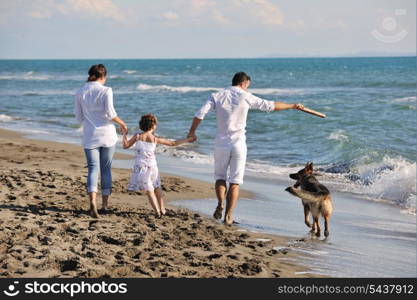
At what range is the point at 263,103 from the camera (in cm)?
753

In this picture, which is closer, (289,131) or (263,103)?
(263,103)

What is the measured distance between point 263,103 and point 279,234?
1623mm

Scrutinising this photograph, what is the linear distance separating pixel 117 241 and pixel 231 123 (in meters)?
2.08

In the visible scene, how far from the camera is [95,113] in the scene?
23.6 feet

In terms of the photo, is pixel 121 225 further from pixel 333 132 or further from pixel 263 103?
pixel 333 132

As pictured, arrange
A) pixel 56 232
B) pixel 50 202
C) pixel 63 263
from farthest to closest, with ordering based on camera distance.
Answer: pixel 50 202 < pixel 56 232 < pixel 63 263

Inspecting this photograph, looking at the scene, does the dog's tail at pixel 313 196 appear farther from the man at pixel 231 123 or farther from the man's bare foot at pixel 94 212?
the man's bare foot at pixel 94 212

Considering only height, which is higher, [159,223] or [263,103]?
[263,103]

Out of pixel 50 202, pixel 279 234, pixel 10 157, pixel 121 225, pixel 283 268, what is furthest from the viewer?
pixel 10 157

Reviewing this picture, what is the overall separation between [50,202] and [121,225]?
1.49 m

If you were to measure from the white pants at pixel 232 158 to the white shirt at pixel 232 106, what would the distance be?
9cm

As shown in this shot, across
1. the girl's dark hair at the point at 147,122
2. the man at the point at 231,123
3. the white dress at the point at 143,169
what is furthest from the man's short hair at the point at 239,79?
the white dress at the point at 143,169

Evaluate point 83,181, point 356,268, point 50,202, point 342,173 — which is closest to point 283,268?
point 356,268

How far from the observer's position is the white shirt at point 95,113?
712cm
